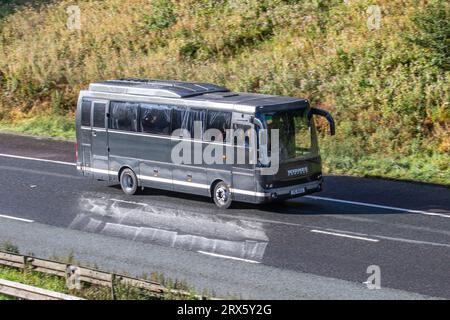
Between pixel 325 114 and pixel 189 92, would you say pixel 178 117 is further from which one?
pixel 325 114

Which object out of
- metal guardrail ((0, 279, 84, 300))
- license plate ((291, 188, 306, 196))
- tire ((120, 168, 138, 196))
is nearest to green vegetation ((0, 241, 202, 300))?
metal guardrail ((0, 279, 84, 300))

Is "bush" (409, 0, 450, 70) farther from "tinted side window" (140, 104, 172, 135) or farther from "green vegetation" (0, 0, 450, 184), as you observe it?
"tinted side window" (140, 104, 172, 135)

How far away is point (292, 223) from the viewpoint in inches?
837

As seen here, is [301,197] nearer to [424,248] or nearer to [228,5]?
[424,248]

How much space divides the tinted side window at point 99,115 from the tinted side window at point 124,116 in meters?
0.30

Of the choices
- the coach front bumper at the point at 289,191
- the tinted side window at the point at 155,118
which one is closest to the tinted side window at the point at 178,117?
the tinted side window at the point at 155,118

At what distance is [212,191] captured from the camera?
23.1 m

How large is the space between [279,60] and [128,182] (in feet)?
31.8

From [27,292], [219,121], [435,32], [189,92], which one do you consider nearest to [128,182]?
[189,92]

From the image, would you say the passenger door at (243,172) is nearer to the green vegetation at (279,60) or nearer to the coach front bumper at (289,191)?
the coach front bumper at (289,191)

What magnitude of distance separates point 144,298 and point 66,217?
27.3 ft

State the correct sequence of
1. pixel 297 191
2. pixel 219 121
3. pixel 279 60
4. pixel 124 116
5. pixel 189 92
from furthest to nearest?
1. pixel 279 60
2. pixel 124 116
3. pixel 189 92
4. pixel 219 121
5. pixel 297 191

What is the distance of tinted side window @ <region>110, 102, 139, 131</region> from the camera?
2452 cm

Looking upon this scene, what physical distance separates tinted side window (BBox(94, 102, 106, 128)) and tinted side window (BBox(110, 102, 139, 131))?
0.30 meters
